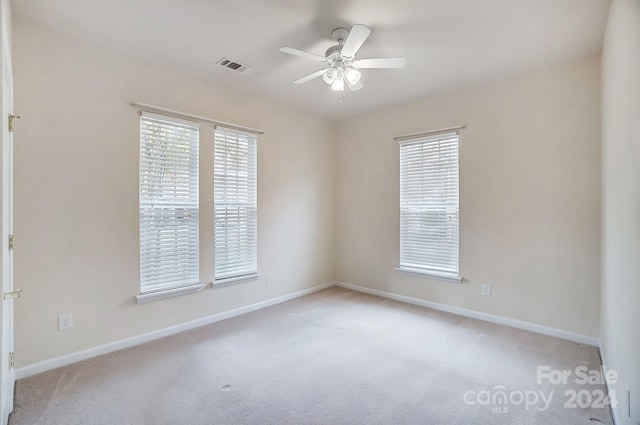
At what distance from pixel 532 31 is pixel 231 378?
373 centimetres

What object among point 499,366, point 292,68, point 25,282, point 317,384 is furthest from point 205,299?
point 499,366

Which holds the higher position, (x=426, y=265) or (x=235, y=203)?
(x=235, y=203)

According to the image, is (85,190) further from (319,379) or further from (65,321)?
(319,379)

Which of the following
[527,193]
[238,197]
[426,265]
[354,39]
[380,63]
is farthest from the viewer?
[426,265]

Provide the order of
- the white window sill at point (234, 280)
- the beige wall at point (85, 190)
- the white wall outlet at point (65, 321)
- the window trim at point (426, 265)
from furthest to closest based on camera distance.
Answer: the window trim at point (426, 265) < the white window sill at point (234, 280) < the white wall outlet at point (65, 321) < the beige wall at point (85, 190)

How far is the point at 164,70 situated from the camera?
3.18 m

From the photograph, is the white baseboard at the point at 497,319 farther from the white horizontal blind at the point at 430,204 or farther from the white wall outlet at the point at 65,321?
the white wall outlet at the point at 65,321

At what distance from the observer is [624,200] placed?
5.74 feet

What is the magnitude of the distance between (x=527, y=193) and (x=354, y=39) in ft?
8.12

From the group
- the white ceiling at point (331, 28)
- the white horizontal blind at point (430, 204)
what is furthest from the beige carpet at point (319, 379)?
the white ceiling at point (331, 28)

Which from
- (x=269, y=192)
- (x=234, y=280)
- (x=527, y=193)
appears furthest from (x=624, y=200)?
(x=234, y=280)

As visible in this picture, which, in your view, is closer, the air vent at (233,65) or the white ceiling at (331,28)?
the white ceiling at (331,28)

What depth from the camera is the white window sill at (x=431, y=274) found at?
12.5ft

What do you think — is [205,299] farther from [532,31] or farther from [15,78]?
[532,31]
